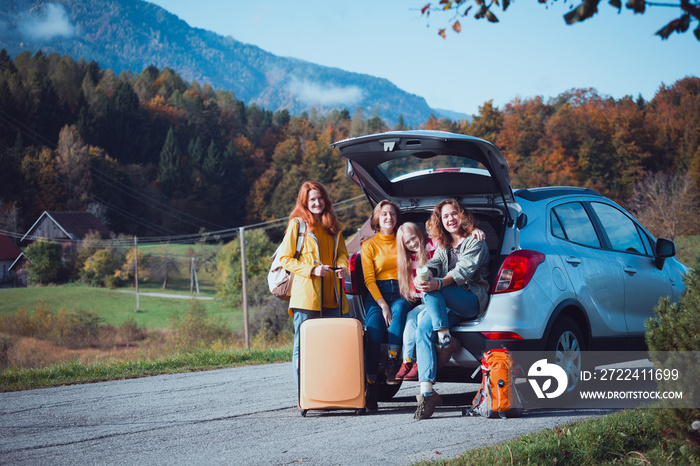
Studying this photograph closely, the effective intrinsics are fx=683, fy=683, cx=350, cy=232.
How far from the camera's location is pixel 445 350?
5.55m

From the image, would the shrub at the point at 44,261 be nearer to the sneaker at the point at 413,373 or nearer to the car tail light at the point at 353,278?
the car tail light at the point at 353,278

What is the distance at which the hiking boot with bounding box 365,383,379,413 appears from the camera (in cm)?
600

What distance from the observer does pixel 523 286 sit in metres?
5.48

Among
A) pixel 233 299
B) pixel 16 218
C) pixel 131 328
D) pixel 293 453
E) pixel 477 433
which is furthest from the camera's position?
pixel 16 218

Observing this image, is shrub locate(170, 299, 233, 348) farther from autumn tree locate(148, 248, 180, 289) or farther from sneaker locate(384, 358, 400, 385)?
autumn tree locate(148, 248, 180, 289)

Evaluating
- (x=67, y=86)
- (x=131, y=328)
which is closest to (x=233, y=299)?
(x=131, y=328)

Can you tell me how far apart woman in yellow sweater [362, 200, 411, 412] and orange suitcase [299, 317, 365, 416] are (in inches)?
6.4

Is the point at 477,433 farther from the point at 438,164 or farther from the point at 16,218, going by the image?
the point at 16,218

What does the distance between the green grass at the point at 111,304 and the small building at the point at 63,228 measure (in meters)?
16.5

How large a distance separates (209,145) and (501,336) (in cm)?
11310

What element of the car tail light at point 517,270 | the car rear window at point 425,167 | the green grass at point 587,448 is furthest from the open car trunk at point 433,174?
the green grass at point 587,448

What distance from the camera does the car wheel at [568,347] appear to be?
5656mm

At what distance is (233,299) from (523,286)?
63321 millimetres

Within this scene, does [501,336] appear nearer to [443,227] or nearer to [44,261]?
[443,227]
